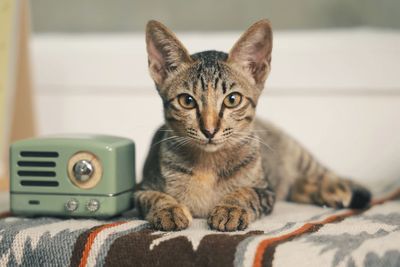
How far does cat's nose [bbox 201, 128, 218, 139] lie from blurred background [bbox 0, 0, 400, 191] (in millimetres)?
810

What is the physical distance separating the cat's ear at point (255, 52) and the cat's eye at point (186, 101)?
12cm

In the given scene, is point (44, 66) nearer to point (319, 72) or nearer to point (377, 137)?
point (319, 72)

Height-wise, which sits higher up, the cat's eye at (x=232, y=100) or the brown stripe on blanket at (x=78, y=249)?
the cat's eye at (x=232, y=100)

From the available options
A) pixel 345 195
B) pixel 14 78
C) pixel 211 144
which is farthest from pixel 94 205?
pixel 14 78

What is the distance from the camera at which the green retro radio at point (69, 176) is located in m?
1.15

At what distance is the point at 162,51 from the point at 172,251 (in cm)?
44

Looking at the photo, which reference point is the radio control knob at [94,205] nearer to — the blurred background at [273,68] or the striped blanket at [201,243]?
the striped blanket at [201,243]

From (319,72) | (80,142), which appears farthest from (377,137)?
(80,142)

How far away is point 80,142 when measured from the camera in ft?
3.80

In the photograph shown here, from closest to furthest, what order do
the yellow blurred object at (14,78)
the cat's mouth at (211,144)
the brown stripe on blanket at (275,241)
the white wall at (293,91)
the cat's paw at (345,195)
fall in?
the brown stripe on blanket at (275,241) < the cat's mouth at (211,144) < the cat's paw at (345,195) < the yellow blurred object at (14,78) < the white wall at (293,91)

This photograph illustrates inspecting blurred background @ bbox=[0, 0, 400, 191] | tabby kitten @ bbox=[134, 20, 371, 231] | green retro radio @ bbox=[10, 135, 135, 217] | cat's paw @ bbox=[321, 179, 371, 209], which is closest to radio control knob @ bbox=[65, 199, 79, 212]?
green retro radio @ bbox=[10, 135, 135, 217]

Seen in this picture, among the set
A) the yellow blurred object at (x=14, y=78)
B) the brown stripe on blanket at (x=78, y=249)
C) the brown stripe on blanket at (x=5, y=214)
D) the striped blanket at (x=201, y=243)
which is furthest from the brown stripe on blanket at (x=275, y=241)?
the yellow blurred object at (x=14, y=78)

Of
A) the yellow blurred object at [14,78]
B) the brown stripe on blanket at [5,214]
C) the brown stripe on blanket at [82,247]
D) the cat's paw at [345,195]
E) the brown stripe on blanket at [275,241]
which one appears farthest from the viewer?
the yellow blurred object at [14,78]

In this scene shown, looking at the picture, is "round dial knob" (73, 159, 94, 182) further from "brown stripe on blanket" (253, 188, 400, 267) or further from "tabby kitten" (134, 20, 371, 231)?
"brown stripe on blanket" (253, 188, 400, 267)
